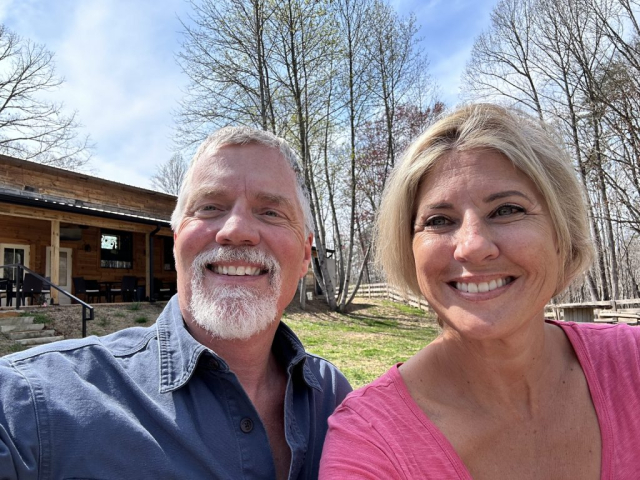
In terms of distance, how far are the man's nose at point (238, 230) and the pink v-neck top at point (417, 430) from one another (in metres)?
0.81

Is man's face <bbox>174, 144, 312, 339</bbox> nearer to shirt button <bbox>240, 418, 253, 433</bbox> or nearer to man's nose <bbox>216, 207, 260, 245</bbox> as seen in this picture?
man's nose <bbox>216, 207, 260, 245</bbox>

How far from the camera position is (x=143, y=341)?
185 centimetres

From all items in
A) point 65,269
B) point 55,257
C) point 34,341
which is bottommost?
point 34,341

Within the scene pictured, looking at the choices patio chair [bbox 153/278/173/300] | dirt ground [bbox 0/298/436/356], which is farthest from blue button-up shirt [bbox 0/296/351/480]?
patio chair [bbox 153/278/173/300]

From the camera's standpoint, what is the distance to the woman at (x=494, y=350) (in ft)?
4.99

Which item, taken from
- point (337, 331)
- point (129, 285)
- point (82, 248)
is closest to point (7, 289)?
point (129, 285)

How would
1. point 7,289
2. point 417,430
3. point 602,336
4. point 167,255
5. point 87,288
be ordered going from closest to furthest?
point 417,430 → point 602,336 → point 7,289 → point 87,288 → point 167,255

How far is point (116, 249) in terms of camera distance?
19.3m

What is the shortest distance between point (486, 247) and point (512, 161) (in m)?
0.36

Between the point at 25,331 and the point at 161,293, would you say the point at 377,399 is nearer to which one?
the point at 25,331

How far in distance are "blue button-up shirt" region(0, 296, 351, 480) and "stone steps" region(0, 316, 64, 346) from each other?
370 inches

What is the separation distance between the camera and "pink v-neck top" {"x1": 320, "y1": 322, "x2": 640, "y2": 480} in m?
1.43

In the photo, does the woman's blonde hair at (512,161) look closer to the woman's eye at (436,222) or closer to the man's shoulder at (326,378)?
the woman's eye at (436,222)

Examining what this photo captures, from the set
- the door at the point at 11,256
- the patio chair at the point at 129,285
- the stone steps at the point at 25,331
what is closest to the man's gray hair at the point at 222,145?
the stone steps at the point at 25,331
